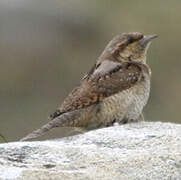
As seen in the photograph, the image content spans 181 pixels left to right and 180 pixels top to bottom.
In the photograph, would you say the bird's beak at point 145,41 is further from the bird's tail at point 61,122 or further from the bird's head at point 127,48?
the bird's tail at point 61,122

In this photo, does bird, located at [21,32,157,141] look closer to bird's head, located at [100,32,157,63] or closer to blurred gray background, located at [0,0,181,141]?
bird's head, located at [100,32,157,63]

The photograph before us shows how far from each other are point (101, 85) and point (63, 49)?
8190 millimetres

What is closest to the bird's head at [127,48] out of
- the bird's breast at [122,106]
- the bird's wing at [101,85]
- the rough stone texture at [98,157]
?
the bird's wing at [101,85]

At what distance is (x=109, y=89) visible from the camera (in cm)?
706

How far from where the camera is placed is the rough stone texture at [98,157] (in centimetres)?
485

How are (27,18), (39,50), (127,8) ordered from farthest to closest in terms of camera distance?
(127,8) → (27,18) → (39,50)

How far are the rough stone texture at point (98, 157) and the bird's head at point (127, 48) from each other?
1.86 meters

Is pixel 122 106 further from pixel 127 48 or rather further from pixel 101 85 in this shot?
pixel 127 48

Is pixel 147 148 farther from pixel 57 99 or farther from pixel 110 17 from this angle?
pixel 110 17

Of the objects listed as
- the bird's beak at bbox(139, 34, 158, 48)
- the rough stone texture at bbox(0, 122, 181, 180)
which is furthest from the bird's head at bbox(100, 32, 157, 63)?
the rough stone texture at bbox(0, 122, 181, 180)

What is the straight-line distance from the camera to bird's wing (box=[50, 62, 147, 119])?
271 inches

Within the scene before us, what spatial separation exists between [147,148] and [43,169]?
2.86ft

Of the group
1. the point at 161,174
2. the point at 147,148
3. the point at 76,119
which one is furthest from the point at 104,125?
the point at 161,174

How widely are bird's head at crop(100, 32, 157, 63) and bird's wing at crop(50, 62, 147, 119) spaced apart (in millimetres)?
179
